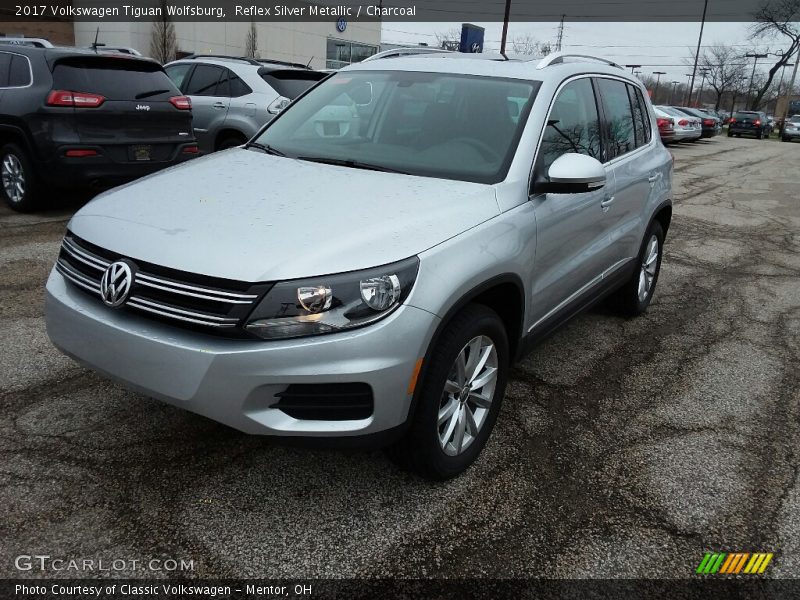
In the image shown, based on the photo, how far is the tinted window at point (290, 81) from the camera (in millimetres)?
9148

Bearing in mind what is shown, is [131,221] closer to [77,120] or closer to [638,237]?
[638,237]

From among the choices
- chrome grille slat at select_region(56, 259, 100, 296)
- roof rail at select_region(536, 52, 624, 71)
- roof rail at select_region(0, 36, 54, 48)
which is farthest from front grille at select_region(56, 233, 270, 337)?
roof rail at select_region(0, 36, 54, 48)

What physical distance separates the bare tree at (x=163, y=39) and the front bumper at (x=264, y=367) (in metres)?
31.9

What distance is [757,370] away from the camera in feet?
14.5

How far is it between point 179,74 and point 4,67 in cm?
296

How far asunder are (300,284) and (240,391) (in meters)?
0.42

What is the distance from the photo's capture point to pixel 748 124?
127ft

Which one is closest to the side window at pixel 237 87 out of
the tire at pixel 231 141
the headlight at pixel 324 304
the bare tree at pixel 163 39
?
the tire at pixel 231 141

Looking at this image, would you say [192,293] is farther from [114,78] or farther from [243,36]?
[243,36]

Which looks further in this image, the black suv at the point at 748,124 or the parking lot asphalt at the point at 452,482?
the black suv at the point at 748,124

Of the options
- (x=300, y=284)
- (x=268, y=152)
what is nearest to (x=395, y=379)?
(x=300, y=284)

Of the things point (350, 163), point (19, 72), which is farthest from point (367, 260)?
point (19, 72)

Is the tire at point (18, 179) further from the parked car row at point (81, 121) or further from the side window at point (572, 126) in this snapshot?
the side window at point (572, 126)

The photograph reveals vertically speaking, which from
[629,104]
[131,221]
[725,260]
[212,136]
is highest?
[629,104]
